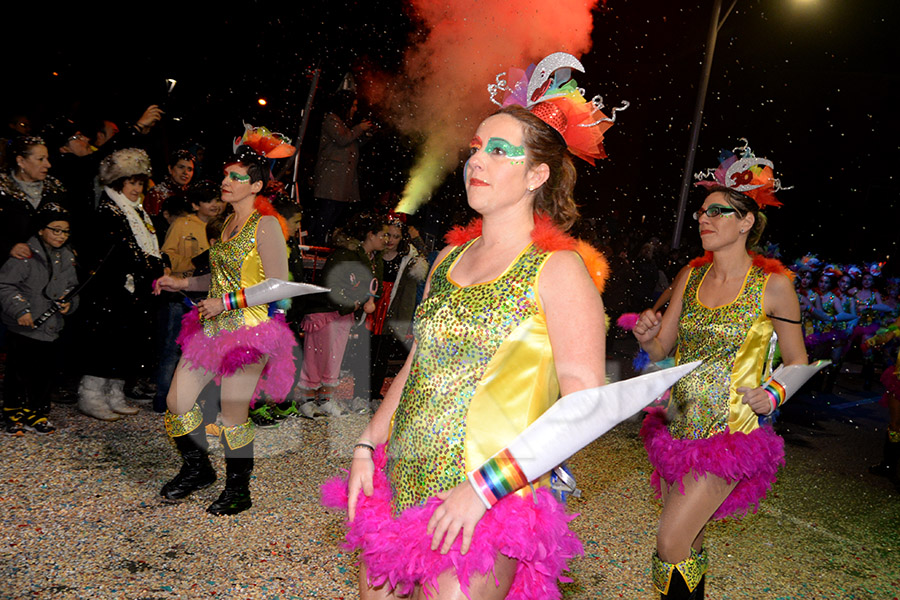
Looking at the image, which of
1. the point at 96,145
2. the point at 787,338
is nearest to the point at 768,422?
the point at 787,338

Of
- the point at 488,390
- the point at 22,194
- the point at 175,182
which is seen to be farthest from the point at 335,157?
the point at 488,390

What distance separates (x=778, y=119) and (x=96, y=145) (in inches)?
778

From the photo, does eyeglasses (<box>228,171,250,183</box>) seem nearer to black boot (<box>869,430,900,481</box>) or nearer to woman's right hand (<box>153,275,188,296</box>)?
woman's right hand (<box>153,275,188,296</box>)

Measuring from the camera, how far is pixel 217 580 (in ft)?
10.8

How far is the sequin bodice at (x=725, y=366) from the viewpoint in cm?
304

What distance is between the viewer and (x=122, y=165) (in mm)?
5211

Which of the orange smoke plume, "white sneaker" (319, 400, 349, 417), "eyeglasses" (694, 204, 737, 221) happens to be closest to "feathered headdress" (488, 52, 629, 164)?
"eyeglasses" (694, 204, 737, 221)

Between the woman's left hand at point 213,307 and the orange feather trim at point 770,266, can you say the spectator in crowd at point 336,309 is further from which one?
the orange feather trim at point 770,266

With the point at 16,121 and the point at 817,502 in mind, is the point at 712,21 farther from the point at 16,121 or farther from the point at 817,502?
the point at 16,121

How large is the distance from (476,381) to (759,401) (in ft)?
5.60

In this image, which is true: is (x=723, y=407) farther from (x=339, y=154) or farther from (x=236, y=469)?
(x=339, y=154)

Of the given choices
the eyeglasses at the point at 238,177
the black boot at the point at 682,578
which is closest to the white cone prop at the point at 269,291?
the eyeglasses at the point at 238,177

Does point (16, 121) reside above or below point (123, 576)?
above

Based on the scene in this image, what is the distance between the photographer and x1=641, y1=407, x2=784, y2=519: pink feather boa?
2807 millimetres
